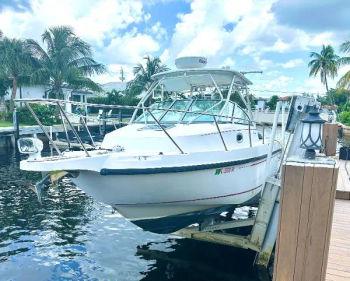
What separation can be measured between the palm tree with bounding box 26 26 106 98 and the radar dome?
77.7 feet

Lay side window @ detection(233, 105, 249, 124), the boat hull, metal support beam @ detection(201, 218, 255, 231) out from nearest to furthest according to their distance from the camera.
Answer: the boat hull, metal support beam @ detection(201, 218, 255, 231), side window @ detection(233, 105, 249, 124)

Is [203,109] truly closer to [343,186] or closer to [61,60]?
[343,186]

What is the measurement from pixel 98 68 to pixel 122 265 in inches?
1082

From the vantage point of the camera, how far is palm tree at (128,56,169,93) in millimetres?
37062

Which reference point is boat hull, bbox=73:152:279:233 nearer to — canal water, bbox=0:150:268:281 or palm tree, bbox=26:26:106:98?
canal water, bbox=0:150:268:281

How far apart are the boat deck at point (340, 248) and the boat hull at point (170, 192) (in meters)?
1.92

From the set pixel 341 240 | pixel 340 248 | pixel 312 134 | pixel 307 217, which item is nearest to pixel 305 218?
pixel 307 217

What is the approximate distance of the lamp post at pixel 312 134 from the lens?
3376 millimetres

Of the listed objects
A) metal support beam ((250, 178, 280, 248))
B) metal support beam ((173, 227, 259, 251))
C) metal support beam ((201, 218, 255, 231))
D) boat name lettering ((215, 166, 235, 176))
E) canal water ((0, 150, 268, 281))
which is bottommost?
canal water ((0, 150, 268, 281))

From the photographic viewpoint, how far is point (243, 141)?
7496mm

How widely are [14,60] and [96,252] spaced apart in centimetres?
2527

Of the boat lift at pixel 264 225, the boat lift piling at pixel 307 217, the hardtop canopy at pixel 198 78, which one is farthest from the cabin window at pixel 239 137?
the boat lift piling at pixel 307 217

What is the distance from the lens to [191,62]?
26.1 ft

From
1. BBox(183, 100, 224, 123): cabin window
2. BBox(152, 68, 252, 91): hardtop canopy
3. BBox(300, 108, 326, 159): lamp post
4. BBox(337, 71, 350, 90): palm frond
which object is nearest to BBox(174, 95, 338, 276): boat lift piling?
BBox(300, 108, 326, 159): lamp post
